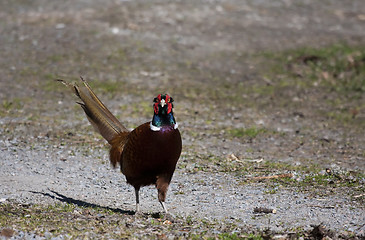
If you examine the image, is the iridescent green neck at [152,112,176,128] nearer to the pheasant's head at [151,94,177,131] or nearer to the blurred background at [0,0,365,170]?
the pheasant's head at [151,94,177,131]

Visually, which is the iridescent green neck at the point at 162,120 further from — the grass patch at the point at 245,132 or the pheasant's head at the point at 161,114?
the grass patch at the point at 245,132

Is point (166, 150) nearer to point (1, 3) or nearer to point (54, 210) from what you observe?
point (54, 210)

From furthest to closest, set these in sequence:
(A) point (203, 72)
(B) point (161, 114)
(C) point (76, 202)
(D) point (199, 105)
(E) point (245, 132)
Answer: (A) point (203, 72)
(D) point (199, 105)
(E) point (245, 132)
(C) point (76, 202)
(B) point (161, 114)

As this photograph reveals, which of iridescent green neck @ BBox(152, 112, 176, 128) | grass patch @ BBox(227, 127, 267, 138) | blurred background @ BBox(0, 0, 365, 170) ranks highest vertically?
iridescent green neck @ BBox(152, 112, 176, 128)

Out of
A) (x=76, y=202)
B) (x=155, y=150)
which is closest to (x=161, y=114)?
(x=155, y=150)

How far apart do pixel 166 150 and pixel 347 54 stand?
8.71 meters

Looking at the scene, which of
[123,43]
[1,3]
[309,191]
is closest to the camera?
[309,191]

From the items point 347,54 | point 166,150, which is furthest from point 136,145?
point 347,54

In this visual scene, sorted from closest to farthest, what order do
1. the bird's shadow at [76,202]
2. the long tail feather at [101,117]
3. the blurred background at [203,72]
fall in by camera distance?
the bird's shadow at [76,202], the long tail feather at [101,117], the blurred background at [203,72]

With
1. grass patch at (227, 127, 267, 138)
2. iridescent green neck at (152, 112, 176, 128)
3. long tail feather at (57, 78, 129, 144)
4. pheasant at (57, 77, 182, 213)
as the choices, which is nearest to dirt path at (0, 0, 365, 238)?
grass patch at (227, 127, 267, 138)

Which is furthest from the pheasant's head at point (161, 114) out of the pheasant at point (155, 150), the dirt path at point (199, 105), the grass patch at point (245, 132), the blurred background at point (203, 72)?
the grass patch at point (245, 132)

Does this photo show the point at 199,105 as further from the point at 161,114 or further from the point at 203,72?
the point at 161,114

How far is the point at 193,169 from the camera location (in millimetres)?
7559

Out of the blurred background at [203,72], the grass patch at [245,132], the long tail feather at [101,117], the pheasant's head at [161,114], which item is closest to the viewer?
the pheasant's head at [161,114]
